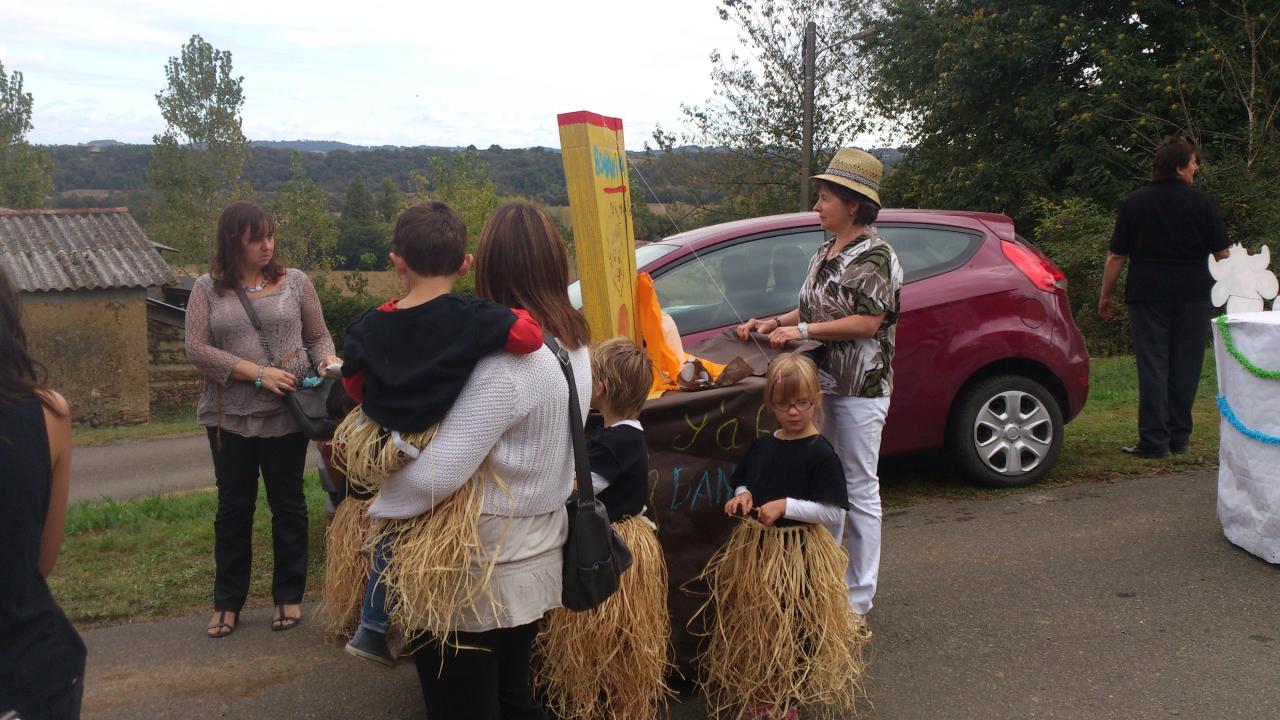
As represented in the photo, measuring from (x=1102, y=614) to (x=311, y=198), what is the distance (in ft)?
157

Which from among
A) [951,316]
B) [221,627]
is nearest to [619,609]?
[221,627]

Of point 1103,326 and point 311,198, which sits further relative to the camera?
point 311,198

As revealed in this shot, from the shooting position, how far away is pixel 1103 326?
15.2 m

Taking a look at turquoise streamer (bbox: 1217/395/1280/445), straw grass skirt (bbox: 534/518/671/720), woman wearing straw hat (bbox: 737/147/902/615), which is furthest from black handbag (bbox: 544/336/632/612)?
turquoise streamer (bbox: 1217/395/1280/445)

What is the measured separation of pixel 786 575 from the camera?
3240mm

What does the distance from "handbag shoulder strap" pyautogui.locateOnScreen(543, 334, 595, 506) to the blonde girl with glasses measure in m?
0.87

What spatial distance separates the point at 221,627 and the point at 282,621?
0.24m

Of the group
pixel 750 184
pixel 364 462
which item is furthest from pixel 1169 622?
pixel 750 184

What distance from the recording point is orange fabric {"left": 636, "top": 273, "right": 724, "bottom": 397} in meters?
3.60

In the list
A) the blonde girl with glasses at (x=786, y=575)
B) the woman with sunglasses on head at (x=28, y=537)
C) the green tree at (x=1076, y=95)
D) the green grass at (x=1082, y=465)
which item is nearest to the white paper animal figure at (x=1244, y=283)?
the green grass at (x=1082, y=465)

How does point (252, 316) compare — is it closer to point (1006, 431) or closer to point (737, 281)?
point (737, 281)

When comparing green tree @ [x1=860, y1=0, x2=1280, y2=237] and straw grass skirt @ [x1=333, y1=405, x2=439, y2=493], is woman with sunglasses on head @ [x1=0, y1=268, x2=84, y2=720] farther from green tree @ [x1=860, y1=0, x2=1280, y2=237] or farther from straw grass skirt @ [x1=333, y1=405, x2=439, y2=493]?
green tree @ [x1=860, y1=0, x2=1280, y2=237]

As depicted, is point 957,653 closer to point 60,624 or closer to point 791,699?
point 791,699

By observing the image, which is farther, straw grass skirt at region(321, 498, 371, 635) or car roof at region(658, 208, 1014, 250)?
car roof at region(658, 208, 1014, 250)
